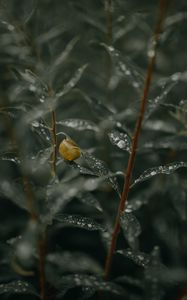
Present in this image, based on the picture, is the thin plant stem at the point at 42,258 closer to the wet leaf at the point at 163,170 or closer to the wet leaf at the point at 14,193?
the wet leaf at the point at 14,193

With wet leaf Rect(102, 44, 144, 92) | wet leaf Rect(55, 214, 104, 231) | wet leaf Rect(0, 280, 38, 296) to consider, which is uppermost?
wet leaf Rect(102, 44, 144, 92)

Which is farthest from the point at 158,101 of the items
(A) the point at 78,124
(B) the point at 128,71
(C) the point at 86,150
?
(C) the point at 86,150

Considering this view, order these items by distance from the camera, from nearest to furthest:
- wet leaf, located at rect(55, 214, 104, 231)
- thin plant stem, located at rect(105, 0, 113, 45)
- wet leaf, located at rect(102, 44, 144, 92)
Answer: wet leaf, located at rect(102, 44, 144, 92)
wet leaf, located at rect(55, 214, 104, 231)
thin plant stem, located at rect(105, 0, 113, 45)

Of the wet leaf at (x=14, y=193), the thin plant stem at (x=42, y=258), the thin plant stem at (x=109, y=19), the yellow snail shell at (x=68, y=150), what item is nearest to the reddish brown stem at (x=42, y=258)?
the thin plant stem at (x=42, y=258)

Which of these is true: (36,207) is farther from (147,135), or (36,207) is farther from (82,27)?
(82,27)

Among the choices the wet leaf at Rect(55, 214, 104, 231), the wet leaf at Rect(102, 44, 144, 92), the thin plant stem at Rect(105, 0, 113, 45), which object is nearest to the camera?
the wet leaf at Rect(102, 44, 144, 92)

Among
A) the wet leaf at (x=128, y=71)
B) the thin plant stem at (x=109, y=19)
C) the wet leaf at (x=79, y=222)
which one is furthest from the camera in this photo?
the thin plant stem at (x=109, y=19)

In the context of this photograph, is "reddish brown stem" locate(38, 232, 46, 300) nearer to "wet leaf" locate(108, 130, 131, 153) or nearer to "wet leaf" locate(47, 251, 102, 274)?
"wet leaf" locate(47, 251, 102, 274)

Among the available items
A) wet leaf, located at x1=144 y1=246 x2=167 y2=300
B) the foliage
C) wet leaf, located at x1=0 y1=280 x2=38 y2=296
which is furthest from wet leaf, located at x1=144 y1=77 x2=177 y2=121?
wet leaf, located at x1=0 y1=280 x2=38 y2=296

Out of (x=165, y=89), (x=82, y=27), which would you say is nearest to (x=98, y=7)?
(x=82, y=27)

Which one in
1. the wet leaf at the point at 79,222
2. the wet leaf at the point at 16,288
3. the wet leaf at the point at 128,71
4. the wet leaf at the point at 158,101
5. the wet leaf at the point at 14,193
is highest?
the wet leaf at the point at 128,71

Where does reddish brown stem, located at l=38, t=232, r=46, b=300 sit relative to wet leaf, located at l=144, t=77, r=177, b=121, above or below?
below

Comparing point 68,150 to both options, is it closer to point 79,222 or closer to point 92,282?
point 79,222
